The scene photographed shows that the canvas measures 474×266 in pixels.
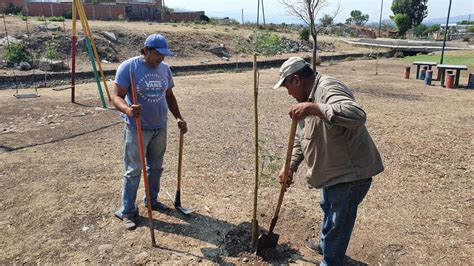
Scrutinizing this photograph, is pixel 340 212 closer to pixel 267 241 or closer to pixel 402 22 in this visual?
pixel 267 241

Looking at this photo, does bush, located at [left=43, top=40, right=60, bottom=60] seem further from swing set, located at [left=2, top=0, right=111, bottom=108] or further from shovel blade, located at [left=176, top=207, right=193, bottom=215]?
shovel blade, located at [left=176, top=207, right=193, bottom=215]

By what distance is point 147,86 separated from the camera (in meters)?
3.62

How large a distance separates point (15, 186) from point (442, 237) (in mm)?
4993

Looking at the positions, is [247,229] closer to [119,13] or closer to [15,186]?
[15,186]

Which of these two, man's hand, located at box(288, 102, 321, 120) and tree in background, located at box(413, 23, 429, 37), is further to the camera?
tree in background, located at box(413, 23, 429, 37)

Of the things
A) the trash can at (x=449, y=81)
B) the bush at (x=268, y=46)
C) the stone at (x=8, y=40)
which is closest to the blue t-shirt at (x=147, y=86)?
the trash can at (x=449, y=81)

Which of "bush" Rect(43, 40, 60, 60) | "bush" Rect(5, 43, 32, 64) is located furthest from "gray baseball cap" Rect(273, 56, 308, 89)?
"bush" Rect(5, 43, 32, 64)

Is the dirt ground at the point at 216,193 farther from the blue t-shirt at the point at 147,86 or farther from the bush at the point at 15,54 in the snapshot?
Answer: the bush at the point at 15,54

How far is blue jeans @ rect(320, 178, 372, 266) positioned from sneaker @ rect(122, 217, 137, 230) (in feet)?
6.32

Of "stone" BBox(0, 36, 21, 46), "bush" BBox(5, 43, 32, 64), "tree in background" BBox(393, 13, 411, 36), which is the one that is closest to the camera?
"bush" BBox(5, 43, 32, 64)

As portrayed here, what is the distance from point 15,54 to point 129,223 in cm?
1372

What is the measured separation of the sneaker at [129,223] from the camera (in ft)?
12.6

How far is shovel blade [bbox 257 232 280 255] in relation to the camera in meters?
3.45

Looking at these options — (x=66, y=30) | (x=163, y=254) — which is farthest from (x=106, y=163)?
(x=66, y=30)
